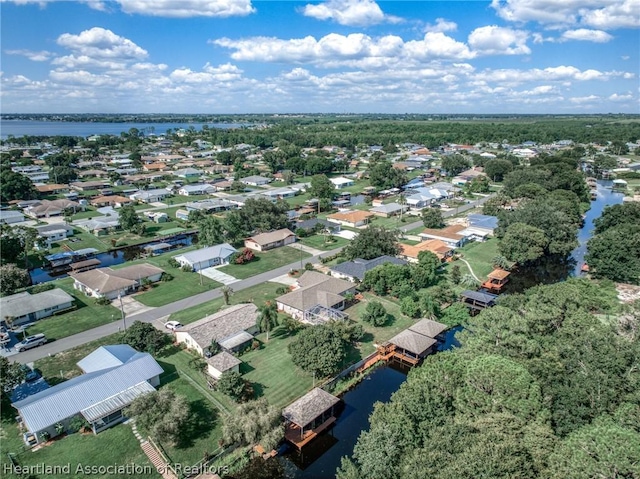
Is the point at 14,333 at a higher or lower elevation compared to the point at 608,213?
lower

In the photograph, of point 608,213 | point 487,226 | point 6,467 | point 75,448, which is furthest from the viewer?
point 487,226

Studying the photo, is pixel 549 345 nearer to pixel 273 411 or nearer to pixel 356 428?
pixel 356 428

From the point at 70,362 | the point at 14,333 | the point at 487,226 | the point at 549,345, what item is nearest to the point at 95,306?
the point at 14,333

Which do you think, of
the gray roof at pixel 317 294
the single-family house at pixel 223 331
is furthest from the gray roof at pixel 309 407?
the gray roof at pixel 317 294

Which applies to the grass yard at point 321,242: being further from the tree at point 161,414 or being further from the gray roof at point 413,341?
the tree at point 161,414

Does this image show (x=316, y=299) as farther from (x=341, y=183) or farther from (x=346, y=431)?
(x=341, y=183)

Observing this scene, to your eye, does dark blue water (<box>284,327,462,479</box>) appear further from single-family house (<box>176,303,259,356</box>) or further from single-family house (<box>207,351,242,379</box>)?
single-family house (<box>176,303,259,356</box>)

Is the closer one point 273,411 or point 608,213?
point 273,411

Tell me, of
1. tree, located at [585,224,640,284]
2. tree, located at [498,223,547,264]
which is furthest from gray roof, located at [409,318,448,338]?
tree, located at [585,224,640,284]
